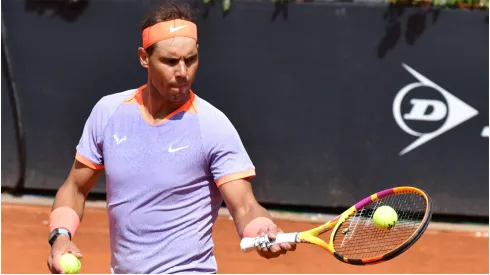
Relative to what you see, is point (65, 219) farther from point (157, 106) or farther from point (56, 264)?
point (157, 106)

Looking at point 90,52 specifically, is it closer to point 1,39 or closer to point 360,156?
point 1,39

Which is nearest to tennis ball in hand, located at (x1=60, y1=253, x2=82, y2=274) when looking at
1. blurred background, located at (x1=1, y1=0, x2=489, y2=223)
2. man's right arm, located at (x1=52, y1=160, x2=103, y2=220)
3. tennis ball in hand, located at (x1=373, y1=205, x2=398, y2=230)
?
man's right arm, located at (x1=52, y1=160, x2=103, y2=220)

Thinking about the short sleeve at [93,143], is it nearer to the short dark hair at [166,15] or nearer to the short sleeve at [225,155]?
the short dark hair at [166,15]

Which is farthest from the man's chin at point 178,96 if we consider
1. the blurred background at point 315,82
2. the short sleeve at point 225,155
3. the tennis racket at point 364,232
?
the blurred background at point 315,82

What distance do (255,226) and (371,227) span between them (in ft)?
2.77

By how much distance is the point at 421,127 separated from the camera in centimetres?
757

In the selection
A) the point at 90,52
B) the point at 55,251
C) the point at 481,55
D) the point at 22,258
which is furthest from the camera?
the point at 90,52

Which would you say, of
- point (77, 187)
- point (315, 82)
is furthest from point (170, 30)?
point (315, 82)

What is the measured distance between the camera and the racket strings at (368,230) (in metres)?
3.90

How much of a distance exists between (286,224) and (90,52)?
213 cm

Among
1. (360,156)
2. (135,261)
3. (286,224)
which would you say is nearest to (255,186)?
(286,224)

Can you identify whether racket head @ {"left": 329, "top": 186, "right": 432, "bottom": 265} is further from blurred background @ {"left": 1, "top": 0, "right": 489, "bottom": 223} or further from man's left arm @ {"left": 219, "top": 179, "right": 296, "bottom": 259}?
blurred background @ {"left": 1, "top": 0, "right": 489, "bottom": 223}

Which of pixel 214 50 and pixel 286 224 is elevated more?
pixel 214 50

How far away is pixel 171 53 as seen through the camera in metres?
3.60
